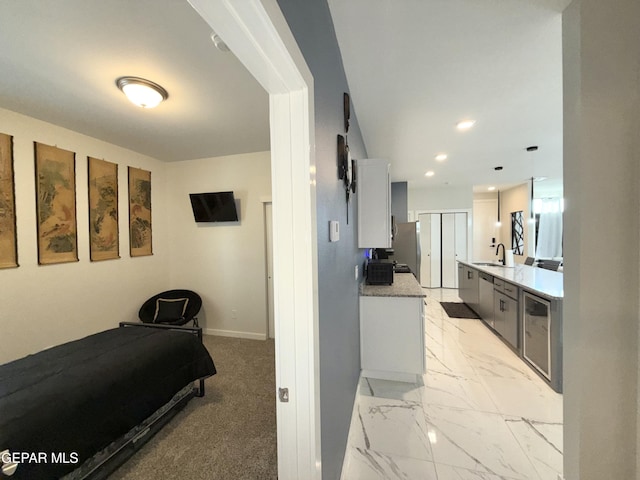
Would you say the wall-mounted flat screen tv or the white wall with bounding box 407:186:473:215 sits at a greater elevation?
the white wall with bounding box 407:186:473:215

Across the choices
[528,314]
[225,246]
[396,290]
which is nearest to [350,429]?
[396,290]

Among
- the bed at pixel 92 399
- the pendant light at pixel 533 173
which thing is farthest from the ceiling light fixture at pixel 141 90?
the pendant light at pixel 533 173

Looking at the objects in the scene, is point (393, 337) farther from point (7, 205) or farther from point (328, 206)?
point (7, 205)

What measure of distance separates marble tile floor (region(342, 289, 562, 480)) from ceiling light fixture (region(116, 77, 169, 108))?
2.96m

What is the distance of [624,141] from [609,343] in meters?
0.98

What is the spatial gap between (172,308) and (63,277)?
1.22 m

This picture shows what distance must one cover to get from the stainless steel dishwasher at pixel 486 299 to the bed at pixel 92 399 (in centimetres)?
375

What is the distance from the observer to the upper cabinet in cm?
234

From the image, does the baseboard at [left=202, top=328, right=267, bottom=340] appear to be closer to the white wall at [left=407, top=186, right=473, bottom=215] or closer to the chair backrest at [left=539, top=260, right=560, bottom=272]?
the white wall at [left=407, top=186, right=473, bottom=215]

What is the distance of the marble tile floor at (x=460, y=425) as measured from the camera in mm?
1464

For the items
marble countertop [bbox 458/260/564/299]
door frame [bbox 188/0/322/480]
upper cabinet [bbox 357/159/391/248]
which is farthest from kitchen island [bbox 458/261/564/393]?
door frame [bbox 188/0/322/480]

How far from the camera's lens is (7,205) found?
215 cm

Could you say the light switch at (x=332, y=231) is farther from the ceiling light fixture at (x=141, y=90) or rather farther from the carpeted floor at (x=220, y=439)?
the ceiling light fixture at (x=141, y=90)

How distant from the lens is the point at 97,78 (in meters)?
1.74
